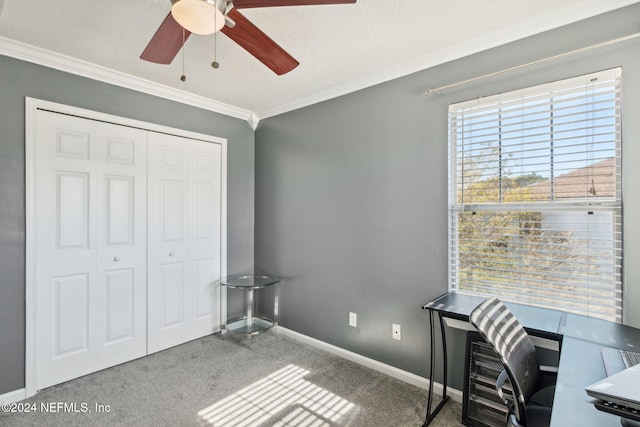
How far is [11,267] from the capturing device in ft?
7.19

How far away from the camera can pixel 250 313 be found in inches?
131

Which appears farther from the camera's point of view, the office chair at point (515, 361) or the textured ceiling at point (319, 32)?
the textured ceiling at point (319, 32)

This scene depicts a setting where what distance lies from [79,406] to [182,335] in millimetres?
1011

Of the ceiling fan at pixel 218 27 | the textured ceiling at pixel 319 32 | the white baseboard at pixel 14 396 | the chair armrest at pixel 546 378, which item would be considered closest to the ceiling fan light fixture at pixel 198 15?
the ceiling fan at pixel 218 27

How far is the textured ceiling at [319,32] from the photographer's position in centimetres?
177

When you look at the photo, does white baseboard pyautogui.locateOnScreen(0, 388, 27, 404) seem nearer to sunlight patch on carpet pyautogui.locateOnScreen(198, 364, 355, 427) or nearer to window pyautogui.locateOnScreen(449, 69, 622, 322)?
sunlight patch on carpet pyautogui.locateOnScreen(198, 364, 355, 427)

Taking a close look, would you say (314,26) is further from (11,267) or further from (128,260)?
(11,267)

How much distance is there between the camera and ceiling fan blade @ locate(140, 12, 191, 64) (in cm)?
152

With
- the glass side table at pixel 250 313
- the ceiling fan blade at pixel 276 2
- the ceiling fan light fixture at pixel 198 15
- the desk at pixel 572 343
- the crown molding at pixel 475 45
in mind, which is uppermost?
the crown molding at pixel 475 45

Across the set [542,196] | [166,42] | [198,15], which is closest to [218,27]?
[198,15]

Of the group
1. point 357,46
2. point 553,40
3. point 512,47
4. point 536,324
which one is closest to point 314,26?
point 357,46

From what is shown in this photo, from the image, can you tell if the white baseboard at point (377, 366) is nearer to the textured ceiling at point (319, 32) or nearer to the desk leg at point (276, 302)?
the desk leg at point (276, 302)

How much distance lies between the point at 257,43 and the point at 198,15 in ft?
1.30

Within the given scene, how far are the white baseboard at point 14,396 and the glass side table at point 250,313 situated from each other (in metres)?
1.54
